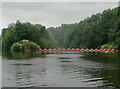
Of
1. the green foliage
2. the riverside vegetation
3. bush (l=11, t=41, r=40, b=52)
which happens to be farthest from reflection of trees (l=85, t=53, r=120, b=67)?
the green foliage

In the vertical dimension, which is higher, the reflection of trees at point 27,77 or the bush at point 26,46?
the bush at point 26,46

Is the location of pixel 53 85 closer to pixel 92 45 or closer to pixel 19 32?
pixel 19 32

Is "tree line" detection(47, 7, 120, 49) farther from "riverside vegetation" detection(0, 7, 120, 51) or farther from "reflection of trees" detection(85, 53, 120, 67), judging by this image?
"reflection of trees" detection(85, 53, 120, 67)

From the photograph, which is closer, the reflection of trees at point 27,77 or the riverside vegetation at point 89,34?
the reflection of trees at point 27,77

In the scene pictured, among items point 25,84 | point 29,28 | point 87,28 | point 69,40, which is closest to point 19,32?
point 29,28

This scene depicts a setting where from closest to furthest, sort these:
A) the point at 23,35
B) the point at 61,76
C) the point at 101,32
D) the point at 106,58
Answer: the point at 61,76, the point at 106,58, the point at 23,35, the point at 101,32

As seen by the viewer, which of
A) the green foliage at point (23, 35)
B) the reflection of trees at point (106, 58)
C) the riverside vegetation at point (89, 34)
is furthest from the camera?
the green foliage at point (23, 35)

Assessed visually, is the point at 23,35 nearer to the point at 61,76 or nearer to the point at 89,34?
the point at 89,34

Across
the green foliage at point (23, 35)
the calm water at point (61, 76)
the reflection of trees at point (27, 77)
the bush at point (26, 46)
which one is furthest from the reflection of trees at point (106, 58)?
the green foliage at point (23, 35)

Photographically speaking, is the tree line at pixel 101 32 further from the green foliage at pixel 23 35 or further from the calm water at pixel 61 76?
the calm water at pixel 61 76

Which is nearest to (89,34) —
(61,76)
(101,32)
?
(101,32)

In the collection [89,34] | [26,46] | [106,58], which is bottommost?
[106,58]

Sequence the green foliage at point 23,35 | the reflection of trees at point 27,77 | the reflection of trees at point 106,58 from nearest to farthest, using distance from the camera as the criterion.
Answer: the reflection of trees at point 27,77 → the reflection of trees at point 106,58 → the green foliage at point 23,35

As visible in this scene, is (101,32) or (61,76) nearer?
(61,76)
